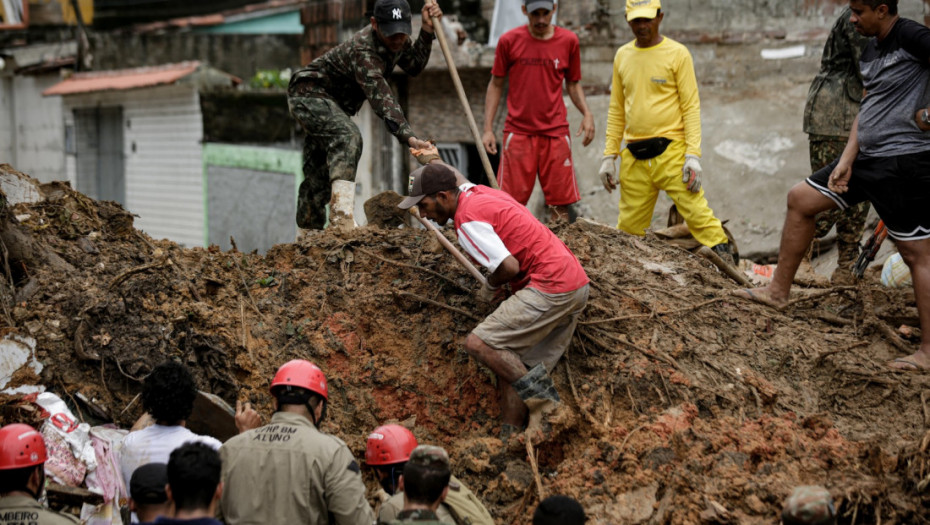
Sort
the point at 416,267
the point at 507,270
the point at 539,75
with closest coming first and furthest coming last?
the point at 507,270 < the point at 416,267 < the point at 539,75

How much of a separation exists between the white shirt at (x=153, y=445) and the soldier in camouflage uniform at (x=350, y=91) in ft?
9.85

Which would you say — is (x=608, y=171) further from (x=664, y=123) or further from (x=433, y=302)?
(x=433, y=302)

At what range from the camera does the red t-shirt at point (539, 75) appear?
7.78 meters

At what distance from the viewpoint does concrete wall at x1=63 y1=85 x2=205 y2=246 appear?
1688 cm

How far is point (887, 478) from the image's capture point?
4.58 m

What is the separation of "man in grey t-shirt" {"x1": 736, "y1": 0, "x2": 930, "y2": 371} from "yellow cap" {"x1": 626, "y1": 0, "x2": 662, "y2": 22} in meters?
1.89

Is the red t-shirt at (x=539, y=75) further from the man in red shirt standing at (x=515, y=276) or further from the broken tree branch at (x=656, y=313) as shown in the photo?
the man in red shirt standing at (x=515, y=276)

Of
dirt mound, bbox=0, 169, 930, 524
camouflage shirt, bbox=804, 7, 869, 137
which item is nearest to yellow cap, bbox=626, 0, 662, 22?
camouflage shirt, bbox=804, 7, 869, 137

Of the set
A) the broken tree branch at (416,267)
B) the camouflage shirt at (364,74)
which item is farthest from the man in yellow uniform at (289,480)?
the camouflage shirt at (364,74)

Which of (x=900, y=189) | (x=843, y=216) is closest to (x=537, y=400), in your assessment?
(x=900, y=189)

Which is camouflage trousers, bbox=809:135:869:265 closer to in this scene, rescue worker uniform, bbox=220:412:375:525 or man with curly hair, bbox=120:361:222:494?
rescue worker uniform, bbox=220:412:375:525

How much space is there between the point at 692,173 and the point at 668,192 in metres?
0.34

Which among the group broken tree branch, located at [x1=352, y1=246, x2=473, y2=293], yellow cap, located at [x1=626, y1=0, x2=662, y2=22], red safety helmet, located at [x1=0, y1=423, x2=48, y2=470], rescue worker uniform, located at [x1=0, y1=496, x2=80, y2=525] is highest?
yellow cap, located at [x1=626, y1=0, x2=662, y2=22]

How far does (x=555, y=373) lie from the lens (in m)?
5.74
